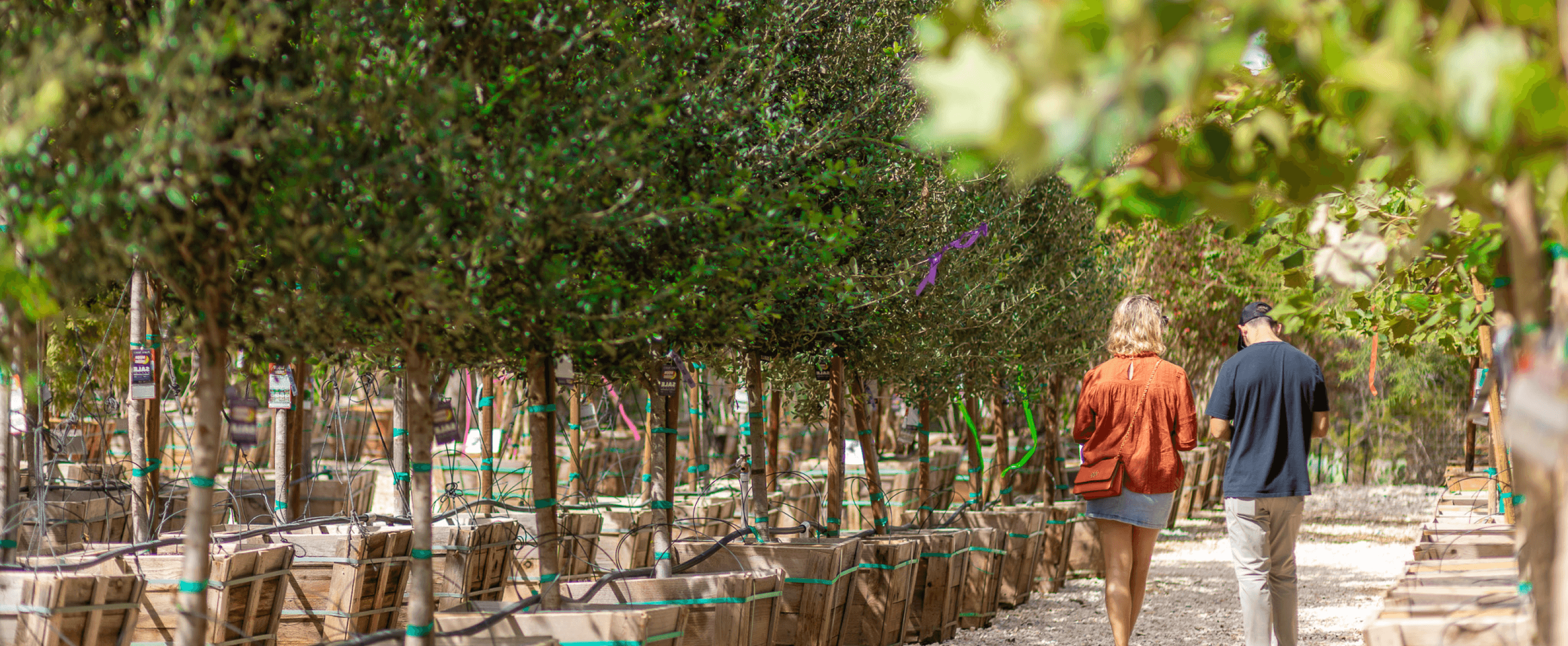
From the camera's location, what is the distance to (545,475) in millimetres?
→ 4160

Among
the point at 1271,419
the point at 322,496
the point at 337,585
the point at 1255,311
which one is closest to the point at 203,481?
the point at 337,585

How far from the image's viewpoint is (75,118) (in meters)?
2.91

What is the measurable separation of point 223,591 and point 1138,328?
4.11m

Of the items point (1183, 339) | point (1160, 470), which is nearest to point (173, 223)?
point (1160, 470)

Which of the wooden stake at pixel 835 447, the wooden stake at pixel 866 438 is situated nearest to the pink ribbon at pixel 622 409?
the wooden stake at pixel 866 438

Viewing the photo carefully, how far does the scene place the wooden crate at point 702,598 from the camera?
4520 millimetres

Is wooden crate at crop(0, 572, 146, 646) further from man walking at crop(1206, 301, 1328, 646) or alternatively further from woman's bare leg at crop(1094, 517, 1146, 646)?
man walking at crop(1206, 301, 1328, 646)

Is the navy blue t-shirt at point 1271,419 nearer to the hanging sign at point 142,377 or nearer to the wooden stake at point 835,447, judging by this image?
the wooden stake at point 835,447

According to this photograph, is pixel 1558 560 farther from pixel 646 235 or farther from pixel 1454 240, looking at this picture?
pixel 646 235

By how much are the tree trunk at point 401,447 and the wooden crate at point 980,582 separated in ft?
10.9

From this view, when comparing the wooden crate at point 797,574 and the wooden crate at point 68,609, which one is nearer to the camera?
the wooden crate at point 68,609

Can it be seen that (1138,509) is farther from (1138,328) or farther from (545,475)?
(545,475)

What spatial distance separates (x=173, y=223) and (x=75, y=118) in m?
0.38

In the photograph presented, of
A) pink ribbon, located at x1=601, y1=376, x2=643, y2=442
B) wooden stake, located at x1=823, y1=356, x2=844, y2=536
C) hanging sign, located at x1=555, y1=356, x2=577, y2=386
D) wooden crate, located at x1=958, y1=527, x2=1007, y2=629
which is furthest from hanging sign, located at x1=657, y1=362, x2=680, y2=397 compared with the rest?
pink ribbon, located at x1=601, y1=376, x2=643, y2=442
